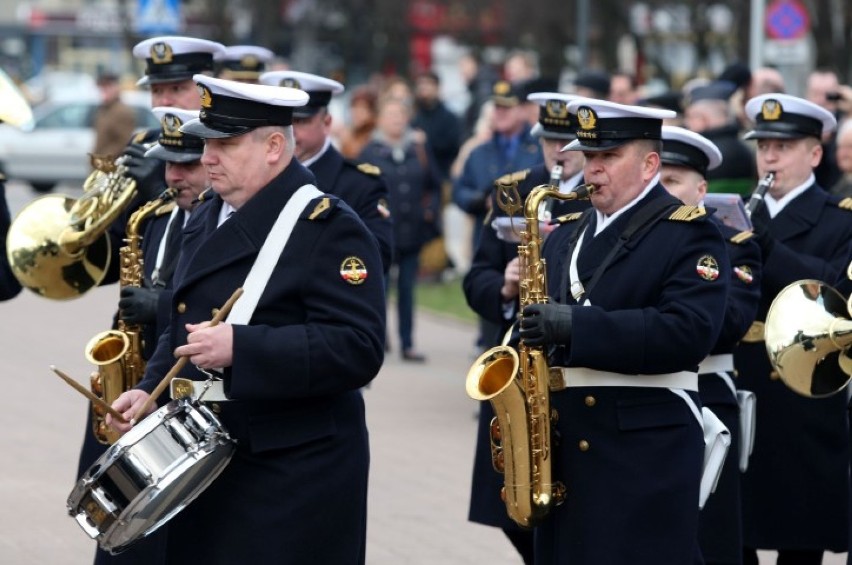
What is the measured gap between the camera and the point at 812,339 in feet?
19.8

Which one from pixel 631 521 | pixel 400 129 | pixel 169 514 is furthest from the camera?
pixel 400 129

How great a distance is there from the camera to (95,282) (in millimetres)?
7016

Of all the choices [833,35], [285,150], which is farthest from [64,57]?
[285,150]

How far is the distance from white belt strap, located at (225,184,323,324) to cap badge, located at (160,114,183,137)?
48.7 inches

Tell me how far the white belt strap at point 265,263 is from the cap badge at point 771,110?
2737mm

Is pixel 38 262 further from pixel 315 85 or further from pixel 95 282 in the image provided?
pixel 315 85

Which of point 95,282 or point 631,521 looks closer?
point 631,521

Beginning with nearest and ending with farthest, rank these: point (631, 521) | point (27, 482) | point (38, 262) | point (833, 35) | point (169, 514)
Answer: point (169, 514) < point (631, 521) < point (38, 262) < point (27, 482) < point (833, 35)

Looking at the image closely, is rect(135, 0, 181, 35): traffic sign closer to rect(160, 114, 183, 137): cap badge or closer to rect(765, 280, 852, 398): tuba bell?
rect(160, 114, 183, 137): cap badge

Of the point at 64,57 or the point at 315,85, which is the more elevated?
the point at 315,85

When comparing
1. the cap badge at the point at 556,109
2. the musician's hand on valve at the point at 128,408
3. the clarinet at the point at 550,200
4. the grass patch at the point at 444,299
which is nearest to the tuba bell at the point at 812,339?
the clarinet at the point at 550,200

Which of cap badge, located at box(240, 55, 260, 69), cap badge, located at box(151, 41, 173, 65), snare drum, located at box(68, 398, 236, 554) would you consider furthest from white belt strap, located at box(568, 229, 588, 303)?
cap badge, located at box(240, 55, 260, 69)

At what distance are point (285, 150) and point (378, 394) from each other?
23.7ft

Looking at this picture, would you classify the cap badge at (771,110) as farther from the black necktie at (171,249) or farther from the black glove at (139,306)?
the black glove at (139,306)
